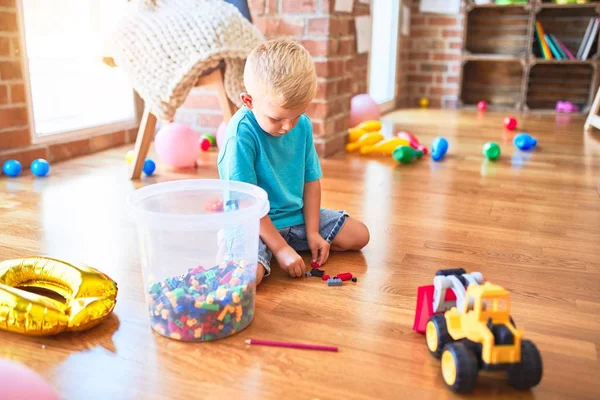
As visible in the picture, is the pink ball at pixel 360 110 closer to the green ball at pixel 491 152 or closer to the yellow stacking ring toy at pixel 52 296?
the green ball at pixel 491 152

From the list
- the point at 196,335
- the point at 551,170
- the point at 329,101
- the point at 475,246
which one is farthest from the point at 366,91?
the point at 196,335

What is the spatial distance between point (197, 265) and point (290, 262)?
0.80 ft

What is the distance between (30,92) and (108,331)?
5.06ft

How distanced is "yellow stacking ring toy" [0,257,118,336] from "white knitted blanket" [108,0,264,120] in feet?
3.16

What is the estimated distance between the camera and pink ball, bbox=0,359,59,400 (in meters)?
0.66

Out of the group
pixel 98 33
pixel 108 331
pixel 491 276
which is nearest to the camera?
pixel 108 331

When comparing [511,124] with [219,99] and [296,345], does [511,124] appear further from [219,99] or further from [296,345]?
[296,345]

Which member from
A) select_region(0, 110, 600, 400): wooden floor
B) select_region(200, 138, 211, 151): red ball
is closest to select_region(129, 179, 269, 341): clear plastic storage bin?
select_region(0, 110, 600, 400): wooden floor

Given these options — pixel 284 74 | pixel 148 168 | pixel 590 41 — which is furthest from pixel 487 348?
pixel 590 41

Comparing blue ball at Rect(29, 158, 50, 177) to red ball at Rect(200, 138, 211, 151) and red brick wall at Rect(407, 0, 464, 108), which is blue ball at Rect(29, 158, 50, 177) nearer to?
red ball at Rect(200, 138, 211, 151)

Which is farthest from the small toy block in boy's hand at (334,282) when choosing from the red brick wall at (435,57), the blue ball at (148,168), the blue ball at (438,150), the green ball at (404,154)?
the red brick wall at (435,57)

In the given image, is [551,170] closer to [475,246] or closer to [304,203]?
[475,246]

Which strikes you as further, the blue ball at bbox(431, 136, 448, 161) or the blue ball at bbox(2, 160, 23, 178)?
the blue ball at bbox(431, 136, 448, 161)

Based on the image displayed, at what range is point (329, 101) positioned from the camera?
251 cm
